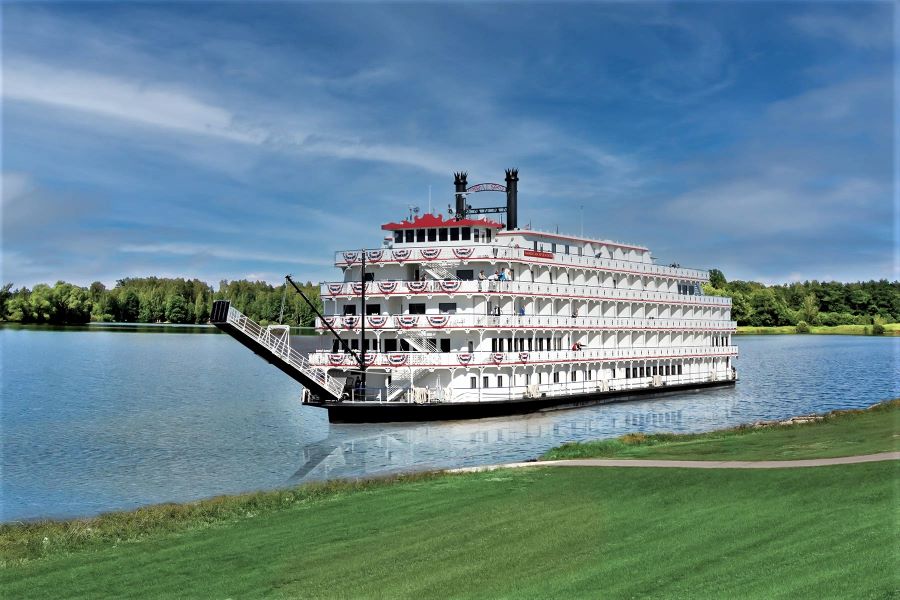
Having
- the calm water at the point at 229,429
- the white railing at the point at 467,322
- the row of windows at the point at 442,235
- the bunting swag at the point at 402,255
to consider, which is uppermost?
the row of windows at the point at 442,235

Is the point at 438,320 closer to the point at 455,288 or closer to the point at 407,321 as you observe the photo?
the point at 407,321

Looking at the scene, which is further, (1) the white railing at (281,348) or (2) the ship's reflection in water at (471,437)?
(1) the white railing at (281,348)

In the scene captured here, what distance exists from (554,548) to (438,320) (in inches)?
1271

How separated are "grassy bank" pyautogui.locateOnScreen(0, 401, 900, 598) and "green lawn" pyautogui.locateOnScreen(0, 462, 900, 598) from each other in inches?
2.1

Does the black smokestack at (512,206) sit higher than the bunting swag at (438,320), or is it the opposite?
the black smokestack at (512,206)

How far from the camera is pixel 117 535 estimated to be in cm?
2219

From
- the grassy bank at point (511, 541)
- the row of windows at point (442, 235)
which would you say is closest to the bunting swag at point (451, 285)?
the row of windows at point (442, 235)

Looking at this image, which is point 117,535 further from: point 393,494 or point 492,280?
point 492,280

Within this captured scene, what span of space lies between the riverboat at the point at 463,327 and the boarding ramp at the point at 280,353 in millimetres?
87

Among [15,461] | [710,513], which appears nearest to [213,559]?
[710,513]

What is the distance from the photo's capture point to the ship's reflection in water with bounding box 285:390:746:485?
37.2 m

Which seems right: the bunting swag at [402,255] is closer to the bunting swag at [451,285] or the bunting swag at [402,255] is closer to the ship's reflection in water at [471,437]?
the bunting swag at [451,285]

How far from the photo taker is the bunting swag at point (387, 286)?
167 feet

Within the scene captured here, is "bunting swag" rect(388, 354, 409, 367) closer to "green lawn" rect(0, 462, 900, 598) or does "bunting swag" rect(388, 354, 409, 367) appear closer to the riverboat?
the riverboat
